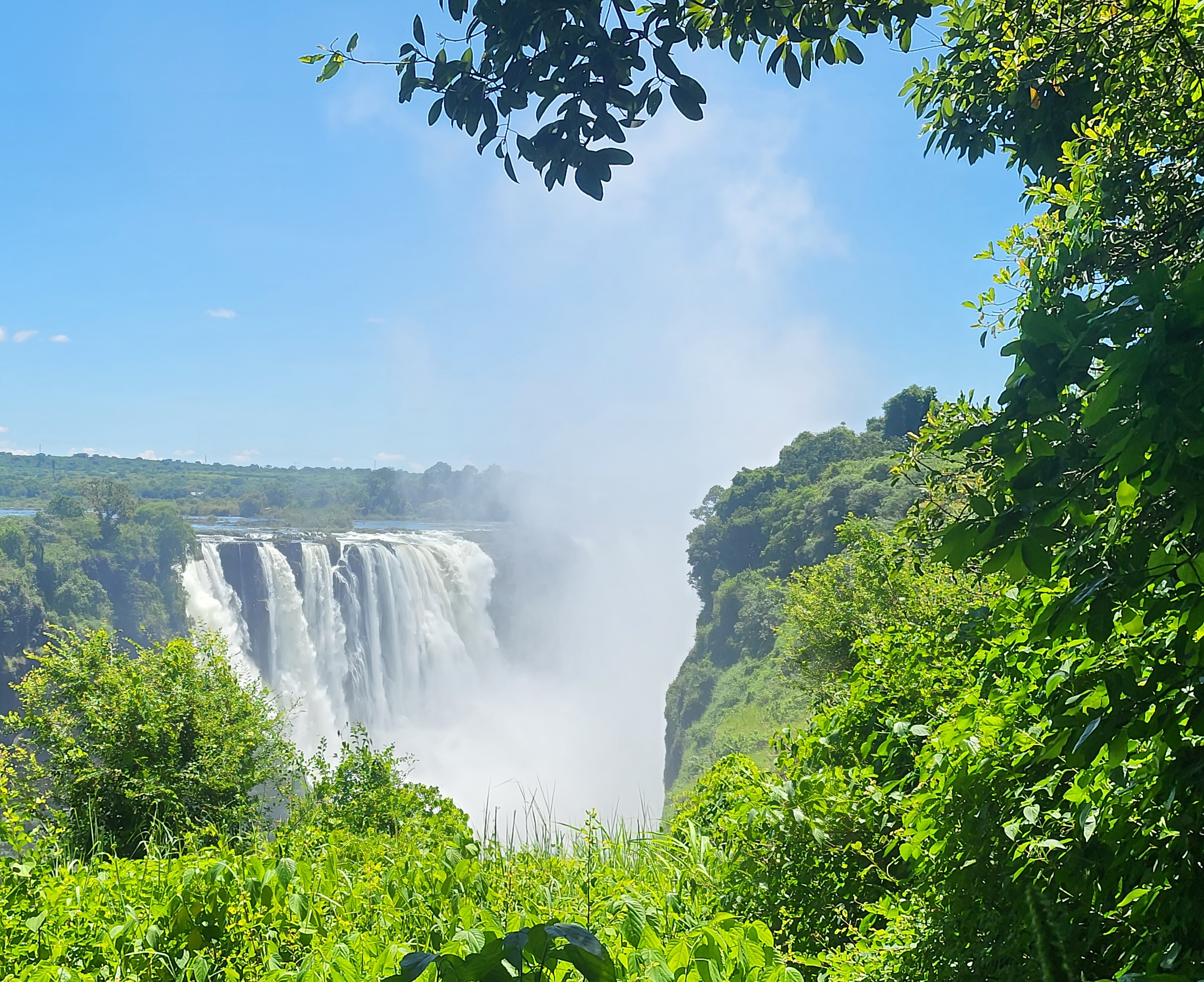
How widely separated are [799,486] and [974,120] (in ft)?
157

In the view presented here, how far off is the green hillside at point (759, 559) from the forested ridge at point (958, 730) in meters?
23.1

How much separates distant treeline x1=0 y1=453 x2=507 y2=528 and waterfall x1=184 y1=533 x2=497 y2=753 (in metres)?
27.7

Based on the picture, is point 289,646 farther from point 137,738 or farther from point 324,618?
point 137,738

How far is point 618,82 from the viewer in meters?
1.78

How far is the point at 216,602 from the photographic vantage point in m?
29.8

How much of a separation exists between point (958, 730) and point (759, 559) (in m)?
47.0

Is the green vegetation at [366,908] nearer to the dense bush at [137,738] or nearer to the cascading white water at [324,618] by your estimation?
the dense bush at [137,738]

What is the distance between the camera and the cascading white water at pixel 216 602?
2914cm

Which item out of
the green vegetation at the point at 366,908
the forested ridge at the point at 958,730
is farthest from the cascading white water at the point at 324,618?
the forested ridge at the point at 958,730

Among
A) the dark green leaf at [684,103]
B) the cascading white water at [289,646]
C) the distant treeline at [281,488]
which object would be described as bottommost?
the cascading white water at [289,646]

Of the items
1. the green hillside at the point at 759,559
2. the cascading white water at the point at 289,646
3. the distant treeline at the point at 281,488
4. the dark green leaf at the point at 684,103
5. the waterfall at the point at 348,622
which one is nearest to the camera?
the dark green leaf at the point at 684,103

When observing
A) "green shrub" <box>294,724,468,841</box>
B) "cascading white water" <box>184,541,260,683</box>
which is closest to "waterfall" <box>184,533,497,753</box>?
"cascading white water" <box>184,541,260,683</box>

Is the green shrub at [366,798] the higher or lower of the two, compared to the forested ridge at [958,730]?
lower

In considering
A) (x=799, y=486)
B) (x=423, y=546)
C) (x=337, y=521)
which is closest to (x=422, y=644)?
(x=423, y=546)
